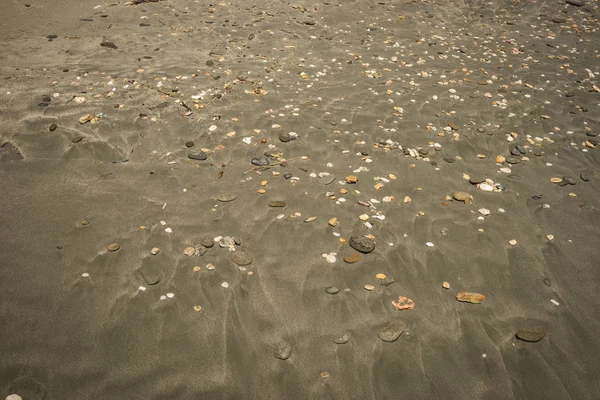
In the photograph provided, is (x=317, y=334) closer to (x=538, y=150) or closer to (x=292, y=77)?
(x=538, y=150)

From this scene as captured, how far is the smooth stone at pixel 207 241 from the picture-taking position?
13.1 ft

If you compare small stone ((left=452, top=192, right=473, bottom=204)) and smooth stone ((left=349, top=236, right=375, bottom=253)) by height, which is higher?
small stone ((left=452, top=192, right=473, bottom=204))

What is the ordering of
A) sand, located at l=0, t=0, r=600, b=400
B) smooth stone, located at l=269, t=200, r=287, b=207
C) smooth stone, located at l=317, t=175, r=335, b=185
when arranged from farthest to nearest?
1. smooth stone, located at l=317, t=175, r=335, b=185
2. smooth stone, located at l=269, t=200, r=287, b=207
3. sand, located at l=0, t=0, r=600, b=400

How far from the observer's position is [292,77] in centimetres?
731

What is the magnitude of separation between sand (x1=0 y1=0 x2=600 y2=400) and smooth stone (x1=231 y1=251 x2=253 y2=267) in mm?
83

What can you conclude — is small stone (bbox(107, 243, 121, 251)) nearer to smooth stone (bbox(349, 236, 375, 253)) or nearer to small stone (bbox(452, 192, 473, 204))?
smooth stone (bbox(349, 236, 375, 253))

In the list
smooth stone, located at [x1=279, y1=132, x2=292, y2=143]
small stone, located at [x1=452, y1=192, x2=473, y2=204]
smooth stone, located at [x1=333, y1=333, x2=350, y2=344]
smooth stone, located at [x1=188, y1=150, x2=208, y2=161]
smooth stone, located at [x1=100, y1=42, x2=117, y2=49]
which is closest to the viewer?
smooth stone, located at [x1=333, y1=333, x2=350, y2=344]

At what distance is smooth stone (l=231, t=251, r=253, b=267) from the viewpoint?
151 inches

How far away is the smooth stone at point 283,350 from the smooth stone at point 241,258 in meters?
0.95

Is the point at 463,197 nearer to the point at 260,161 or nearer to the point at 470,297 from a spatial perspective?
the point at 470,297

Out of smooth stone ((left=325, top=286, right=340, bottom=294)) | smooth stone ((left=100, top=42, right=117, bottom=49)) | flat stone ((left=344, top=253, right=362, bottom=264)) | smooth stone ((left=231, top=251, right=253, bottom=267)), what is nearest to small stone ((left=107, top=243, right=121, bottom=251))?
smooth stone ((left=231, top=251, right=253, bottom=267))

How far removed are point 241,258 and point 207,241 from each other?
18.2 inches

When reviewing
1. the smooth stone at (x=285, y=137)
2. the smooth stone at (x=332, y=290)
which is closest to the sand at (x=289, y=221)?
the smooth stone at (x=332, y=290)

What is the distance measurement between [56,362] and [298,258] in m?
2.29
